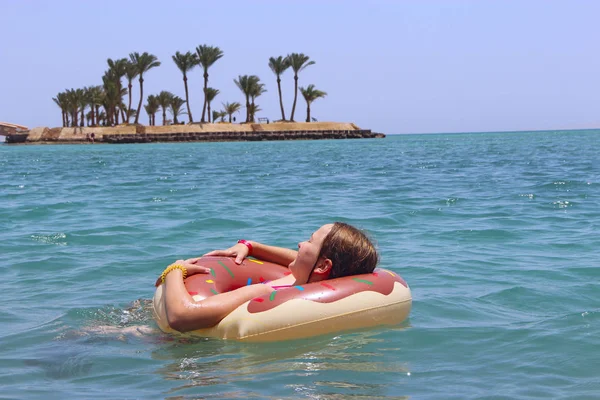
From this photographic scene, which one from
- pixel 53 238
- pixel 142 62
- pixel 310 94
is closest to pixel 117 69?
pixel 142 62

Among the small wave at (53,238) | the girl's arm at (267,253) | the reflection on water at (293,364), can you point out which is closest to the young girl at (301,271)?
the reflection on water at (293,364)

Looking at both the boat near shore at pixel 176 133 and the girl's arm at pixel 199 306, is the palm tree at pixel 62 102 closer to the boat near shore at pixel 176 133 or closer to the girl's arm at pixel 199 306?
the boat near shore at pixel 176 133

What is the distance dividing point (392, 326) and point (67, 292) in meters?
2.76

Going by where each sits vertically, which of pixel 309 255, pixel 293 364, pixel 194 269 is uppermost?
pixel 309 255

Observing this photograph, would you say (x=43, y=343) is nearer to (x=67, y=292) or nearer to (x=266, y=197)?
(x=67, y=292)

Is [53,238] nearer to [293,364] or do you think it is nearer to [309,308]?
[309,308]

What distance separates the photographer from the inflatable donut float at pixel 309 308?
3.97 meters

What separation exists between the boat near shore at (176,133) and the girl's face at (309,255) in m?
58.5

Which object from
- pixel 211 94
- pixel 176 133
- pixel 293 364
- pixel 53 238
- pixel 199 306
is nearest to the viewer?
pixel 293 364

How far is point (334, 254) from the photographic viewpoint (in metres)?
4.15

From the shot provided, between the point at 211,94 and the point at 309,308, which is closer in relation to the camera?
the point at 309,308

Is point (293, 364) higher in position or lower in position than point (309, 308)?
lower

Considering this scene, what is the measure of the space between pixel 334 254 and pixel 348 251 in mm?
85

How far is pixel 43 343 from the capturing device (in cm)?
431
